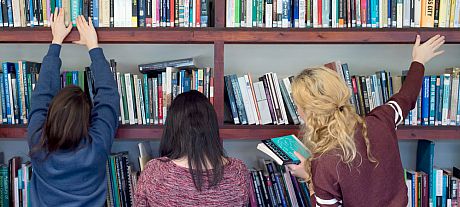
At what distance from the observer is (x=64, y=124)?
1728 mm

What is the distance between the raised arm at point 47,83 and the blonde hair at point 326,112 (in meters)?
0.94

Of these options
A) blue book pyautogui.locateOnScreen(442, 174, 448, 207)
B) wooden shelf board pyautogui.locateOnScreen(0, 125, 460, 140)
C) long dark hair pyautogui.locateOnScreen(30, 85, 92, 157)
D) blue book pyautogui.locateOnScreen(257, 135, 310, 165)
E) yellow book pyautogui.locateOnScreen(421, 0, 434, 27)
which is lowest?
blue book pyautogui.locateOnScreen(442, 174, 448, 207)

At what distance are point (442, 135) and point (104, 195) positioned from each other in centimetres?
136

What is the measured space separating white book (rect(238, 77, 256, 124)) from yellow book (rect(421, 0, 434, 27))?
0.75 meters

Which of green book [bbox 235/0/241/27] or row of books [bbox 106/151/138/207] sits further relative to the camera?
row of books [bbox 106/151/138/207]

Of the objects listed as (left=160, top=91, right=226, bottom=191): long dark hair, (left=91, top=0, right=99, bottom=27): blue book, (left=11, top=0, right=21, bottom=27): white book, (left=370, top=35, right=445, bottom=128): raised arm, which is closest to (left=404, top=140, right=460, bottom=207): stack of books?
(left=370, top=35, right=445, bottom=128): raised arm

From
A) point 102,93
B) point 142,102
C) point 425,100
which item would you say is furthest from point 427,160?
point 102,93

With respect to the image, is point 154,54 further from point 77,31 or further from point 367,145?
point 367,145

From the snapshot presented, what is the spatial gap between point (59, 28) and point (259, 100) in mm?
846

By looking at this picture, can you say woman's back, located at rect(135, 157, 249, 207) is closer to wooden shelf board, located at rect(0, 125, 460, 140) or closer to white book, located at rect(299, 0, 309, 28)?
wooden shelf board, located at rect(0, 125, 460, 140)

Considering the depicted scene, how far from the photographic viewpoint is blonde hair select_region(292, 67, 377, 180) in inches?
61.1

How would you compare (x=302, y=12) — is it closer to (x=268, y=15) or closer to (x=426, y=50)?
(x=268, y=15)

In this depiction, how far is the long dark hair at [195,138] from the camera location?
166 centimetres

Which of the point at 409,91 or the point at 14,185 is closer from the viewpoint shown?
the point at 409,91
